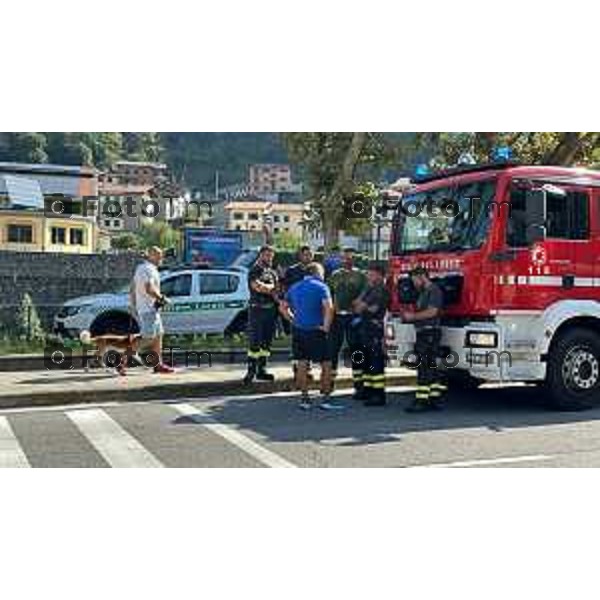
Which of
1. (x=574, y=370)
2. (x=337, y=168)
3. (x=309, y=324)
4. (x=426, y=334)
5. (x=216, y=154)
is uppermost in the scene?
(x=337, y=168)

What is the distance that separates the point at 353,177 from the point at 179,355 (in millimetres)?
5557

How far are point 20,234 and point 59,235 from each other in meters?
0.74

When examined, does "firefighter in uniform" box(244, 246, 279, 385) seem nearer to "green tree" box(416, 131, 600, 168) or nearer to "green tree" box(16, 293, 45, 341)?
"green tree" box(16, 293, 45, 341)

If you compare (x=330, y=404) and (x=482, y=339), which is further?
(x=330, y=404)

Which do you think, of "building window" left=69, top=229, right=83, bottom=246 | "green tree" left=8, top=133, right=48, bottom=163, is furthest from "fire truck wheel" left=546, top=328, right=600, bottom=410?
"building window" left=69, top=229, right=83, bottom=246

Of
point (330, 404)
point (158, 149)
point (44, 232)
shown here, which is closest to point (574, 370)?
point (330, 404)

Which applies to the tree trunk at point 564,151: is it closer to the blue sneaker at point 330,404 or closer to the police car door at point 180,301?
the police car door at point 180,301

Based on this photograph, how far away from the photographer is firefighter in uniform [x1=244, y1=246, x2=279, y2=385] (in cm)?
1105

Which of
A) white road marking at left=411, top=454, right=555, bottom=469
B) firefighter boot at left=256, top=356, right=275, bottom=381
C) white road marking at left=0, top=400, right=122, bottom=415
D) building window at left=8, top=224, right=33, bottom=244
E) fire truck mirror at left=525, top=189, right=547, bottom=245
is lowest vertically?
white road marking at left=411, top=454, right=555, bottom=469

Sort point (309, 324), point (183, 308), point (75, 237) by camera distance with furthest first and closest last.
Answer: point (183, 308), point (75, 237), point (309, 324)

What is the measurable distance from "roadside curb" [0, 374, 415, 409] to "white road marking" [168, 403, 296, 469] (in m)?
0.69

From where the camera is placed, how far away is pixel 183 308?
583 inches

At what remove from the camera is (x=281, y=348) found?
14734 millimetres

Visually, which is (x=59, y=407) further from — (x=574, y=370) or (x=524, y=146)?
(x=524, y=146)
